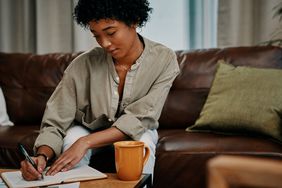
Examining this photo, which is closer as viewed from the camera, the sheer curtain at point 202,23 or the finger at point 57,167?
the finger at point 57,167

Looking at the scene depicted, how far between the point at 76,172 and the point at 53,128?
1.25 ft

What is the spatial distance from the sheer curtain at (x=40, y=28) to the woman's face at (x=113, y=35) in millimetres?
1543

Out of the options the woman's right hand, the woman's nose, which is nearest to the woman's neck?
the woman's nose

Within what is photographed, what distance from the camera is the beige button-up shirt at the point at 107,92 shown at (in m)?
1.71

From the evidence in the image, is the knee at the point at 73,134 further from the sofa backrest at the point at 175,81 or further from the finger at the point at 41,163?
the sofa backrest at the point at 175,81

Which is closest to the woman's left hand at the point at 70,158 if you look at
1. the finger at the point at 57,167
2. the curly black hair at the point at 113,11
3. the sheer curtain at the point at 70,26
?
the finger at the point at 57,167

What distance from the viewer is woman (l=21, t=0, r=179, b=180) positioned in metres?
1.64

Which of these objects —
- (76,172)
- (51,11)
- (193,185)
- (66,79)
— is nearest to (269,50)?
(193,185)

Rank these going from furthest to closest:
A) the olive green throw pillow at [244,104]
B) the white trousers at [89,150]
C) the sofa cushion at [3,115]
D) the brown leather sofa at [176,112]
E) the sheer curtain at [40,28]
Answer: the sheer curtain at [40,28]
the sofa cushion at [3,115]
the olive green throw pillow at [244,104]
the brown leather sofa at [176,112]
the white trousers at [89,150]

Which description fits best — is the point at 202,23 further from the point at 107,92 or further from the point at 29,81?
the point at 107,92

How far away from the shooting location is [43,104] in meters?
2.58

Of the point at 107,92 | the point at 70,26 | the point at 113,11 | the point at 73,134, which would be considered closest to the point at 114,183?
the point at 73,134

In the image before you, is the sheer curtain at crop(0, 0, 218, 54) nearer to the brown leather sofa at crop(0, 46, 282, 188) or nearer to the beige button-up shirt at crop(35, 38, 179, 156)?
the brown leather sofa at crop(0, 46, 282, 188)

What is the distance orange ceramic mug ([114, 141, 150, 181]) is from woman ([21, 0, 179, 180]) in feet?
0.98
